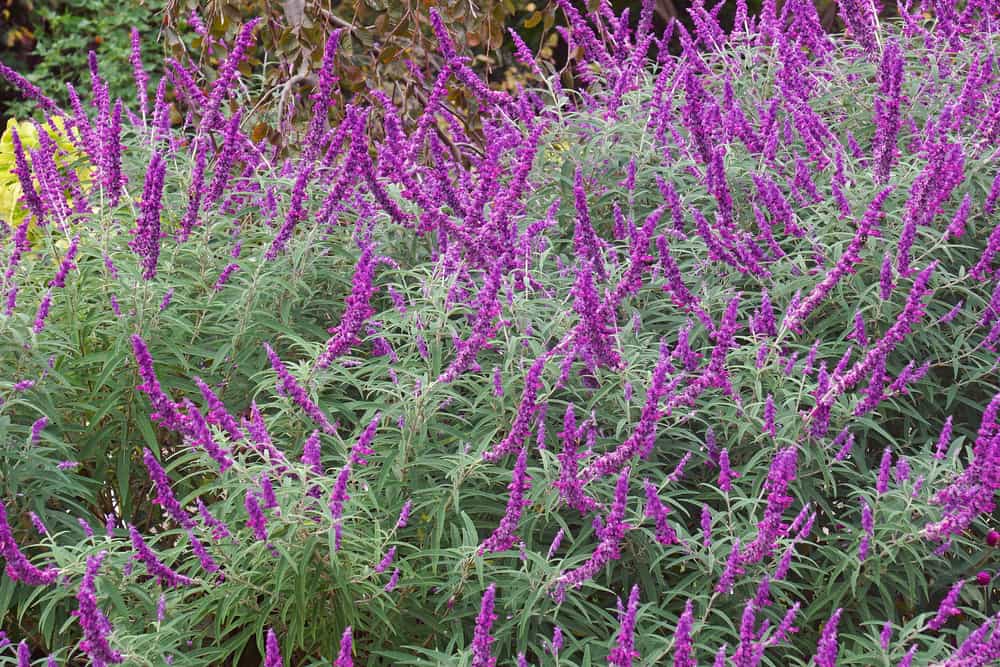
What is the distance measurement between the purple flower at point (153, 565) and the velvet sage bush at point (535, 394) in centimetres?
1

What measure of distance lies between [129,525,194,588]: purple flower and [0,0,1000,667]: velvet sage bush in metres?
0.01

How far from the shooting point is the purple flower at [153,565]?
2.45 meters

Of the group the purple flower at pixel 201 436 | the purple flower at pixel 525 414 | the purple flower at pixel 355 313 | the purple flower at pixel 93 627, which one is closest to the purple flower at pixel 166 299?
the purple flower at pixel 355 313

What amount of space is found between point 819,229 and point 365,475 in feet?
5.12

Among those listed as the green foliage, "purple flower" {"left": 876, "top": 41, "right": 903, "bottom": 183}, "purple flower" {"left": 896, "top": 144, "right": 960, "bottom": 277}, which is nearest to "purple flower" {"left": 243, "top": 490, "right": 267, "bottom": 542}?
"purple flower" {"left": 896, "top": 144, "right": 960, "bottom": 277}

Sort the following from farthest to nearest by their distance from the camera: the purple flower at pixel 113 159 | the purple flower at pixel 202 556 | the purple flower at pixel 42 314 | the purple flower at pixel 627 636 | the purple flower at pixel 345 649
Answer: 1. the purple flower at pixel 113 159
2. the purple flower at pixel 42 314
3. the purple flower at pixel 202 556
4. the purple flower at pixel 627 636
5. the purple flower at pixel 345 649

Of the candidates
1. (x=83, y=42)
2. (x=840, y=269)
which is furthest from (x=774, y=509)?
(x=83, y=42)

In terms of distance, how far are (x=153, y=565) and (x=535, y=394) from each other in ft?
2.86

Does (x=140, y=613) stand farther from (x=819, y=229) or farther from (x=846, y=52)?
(x=846, y=52)

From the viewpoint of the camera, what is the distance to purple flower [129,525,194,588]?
2451mm

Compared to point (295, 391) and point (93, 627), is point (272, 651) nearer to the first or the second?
point (93, 627)

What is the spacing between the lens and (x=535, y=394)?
8.80 feet

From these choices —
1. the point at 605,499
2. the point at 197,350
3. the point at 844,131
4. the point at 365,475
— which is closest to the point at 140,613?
the point at 365,475

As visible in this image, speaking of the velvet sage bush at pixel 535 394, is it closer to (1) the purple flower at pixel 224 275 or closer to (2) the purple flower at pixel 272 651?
(1) the purple flower at pixel 224 275
